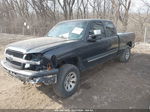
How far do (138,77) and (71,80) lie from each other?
259cm

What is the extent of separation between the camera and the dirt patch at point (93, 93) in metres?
3.55

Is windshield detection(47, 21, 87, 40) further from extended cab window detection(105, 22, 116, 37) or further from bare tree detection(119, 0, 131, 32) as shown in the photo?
bare tree detection(119, 0, 131, 32)

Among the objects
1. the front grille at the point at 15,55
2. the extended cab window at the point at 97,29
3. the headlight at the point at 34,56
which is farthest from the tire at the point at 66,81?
the extended cab window at the point at 97,29

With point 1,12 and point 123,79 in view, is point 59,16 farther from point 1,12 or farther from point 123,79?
point 123,79

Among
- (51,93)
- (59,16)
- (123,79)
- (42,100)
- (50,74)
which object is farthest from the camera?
(59,16)

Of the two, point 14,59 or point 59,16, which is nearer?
point 14,59

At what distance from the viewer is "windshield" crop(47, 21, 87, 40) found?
427 cm

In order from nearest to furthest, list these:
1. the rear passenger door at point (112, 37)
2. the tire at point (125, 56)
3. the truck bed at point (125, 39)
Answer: the rear passenger door at point (112, 37) < the truck bed at point (125, 39) < the tire at point (125, 56)

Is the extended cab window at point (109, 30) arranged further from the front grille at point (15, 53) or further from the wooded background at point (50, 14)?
the wooded background at point (50, 14)

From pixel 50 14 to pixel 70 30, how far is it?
2352 cm

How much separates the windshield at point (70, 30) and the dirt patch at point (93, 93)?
146 centimetres

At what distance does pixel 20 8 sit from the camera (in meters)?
28.8

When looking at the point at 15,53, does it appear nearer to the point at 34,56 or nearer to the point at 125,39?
the point at 34,56

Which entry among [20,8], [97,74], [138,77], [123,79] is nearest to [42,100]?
[97,74]
